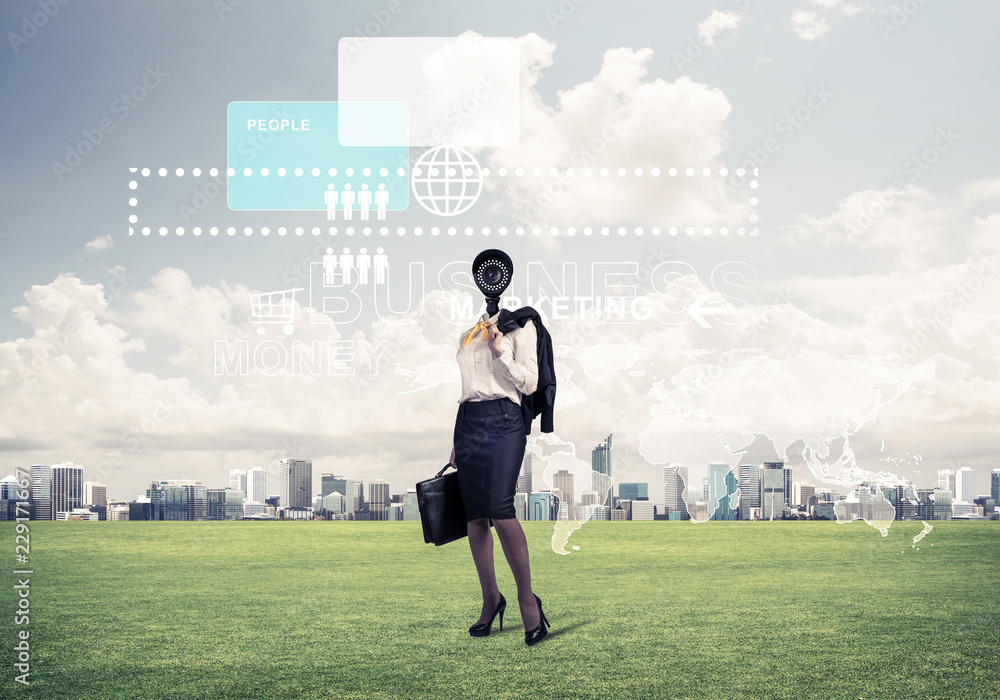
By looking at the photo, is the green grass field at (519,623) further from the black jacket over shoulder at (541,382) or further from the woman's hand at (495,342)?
the woman's hand at (495,342)

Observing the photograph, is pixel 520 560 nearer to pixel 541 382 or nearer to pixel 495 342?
pixel 541 382

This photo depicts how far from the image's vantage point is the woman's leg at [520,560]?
5.16 meters

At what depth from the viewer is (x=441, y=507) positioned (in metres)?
5.43

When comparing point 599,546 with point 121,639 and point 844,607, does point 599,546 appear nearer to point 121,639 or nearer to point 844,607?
point 844,607

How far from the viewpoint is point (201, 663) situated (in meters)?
4.93

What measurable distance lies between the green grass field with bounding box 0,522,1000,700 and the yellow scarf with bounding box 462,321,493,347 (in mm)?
2002

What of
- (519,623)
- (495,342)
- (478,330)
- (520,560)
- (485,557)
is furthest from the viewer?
(519,623)

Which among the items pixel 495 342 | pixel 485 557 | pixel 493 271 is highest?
pixel 493 271

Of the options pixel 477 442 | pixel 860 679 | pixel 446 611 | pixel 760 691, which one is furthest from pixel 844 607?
pixel 477 442

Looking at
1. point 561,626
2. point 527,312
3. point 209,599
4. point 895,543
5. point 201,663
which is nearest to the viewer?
point 201,663

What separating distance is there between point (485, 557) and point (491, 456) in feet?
2.52

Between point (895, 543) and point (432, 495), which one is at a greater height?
point (432, 495)

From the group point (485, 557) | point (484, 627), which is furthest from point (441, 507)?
point (484, 627)

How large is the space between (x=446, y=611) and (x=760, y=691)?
9.52 ft
